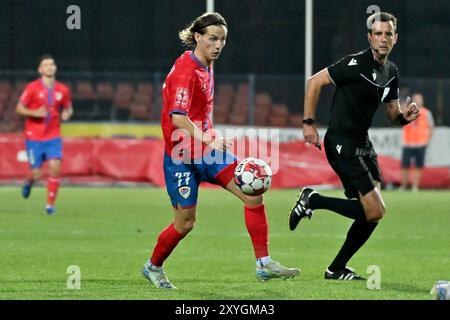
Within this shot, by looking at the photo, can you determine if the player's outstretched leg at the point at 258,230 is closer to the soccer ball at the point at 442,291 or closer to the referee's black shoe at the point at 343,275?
the referee's black shoe at the point at 343,275

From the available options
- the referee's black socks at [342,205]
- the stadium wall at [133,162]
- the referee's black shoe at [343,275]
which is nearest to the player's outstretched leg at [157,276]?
the referee's black shoe at [343,275]

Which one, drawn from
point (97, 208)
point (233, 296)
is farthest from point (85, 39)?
point (233, 296)

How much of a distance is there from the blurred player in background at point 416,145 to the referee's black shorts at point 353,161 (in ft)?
50.9

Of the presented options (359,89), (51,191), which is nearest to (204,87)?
(359,89)

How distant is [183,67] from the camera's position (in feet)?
32.1

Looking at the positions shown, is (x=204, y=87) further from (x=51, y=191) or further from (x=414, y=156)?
(x=414, y=156)

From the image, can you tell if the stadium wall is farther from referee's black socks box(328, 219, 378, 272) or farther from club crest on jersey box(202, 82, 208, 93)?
club crest on jersey box(202, 82, 208, 93)

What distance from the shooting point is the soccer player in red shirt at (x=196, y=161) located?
984 centimetres

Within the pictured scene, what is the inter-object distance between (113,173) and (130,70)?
21.4 feet

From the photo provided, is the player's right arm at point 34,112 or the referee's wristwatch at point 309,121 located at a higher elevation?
the referee's wristwatch at point 309,121

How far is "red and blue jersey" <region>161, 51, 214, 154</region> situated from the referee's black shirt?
1.21 m

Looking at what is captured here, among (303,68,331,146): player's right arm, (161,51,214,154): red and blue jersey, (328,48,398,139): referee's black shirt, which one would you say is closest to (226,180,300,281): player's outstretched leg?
(161,51,214,154): red and blue jersey

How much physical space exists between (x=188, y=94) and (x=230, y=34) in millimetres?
21517

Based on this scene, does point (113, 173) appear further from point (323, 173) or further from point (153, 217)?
point (153, 217)
